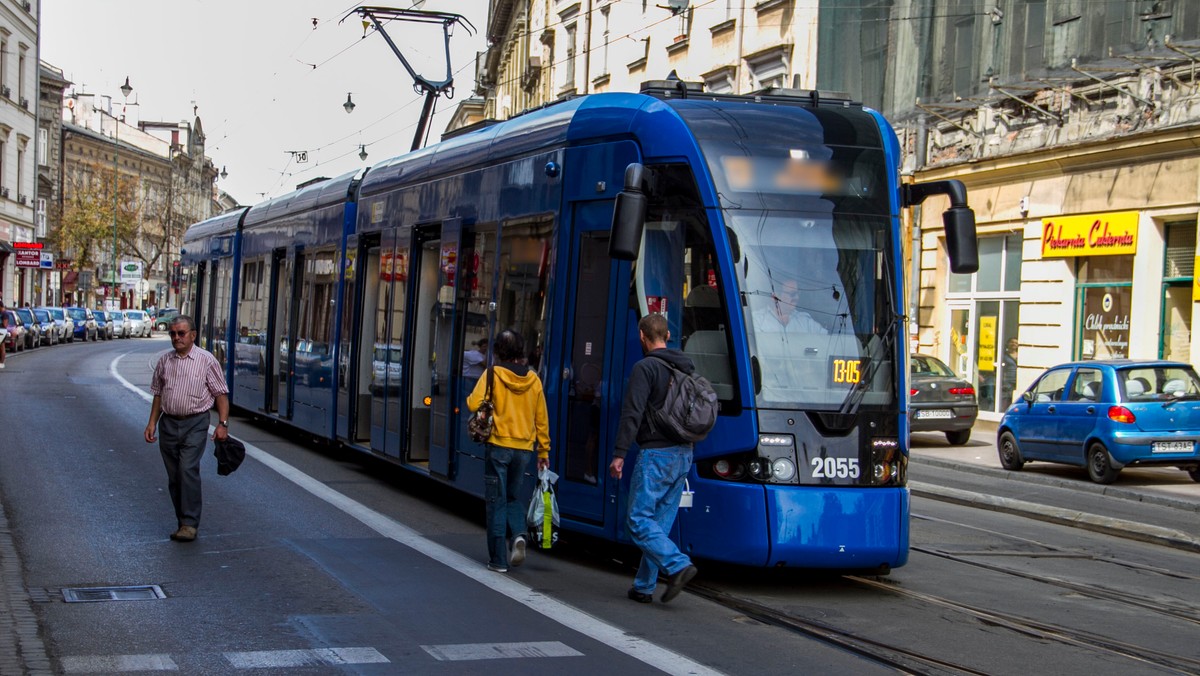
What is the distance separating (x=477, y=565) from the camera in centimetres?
998

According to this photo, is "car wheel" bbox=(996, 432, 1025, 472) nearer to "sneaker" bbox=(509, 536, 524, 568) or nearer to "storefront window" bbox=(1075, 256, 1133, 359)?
"storefront window" bbox=(1075, 256, 1133, 359)

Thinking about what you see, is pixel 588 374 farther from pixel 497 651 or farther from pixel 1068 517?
pixel 1068 517

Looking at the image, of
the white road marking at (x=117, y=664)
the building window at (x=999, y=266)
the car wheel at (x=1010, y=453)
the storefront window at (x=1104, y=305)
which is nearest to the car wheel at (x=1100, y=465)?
the car wheel at (x=1010, y=453)

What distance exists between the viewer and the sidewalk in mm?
14789

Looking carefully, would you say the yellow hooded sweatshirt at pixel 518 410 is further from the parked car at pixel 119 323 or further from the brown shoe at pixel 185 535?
the parked car at pixel 119 323

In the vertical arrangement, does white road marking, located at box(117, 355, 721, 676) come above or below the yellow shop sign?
below

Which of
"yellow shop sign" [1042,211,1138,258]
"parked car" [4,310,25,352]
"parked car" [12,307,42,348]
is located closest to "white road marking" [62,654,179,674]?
"yellow shop sign" [1042,211,1138,258]

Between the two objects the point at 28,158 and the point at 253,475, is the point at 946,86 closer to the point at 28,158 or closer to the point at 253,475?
the point at 253,475

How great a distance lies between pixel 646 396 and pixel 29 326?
51515 mm

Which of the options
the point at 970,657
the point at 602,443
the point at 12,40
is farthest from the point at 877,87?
the point at 12,40

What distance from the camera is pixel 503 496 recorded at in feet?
32.1

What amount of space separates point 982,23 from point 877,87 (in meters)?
4.07

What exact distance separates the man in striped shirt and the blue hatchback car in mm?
11979

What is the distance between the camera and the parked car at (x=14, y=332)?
50.5 meters
